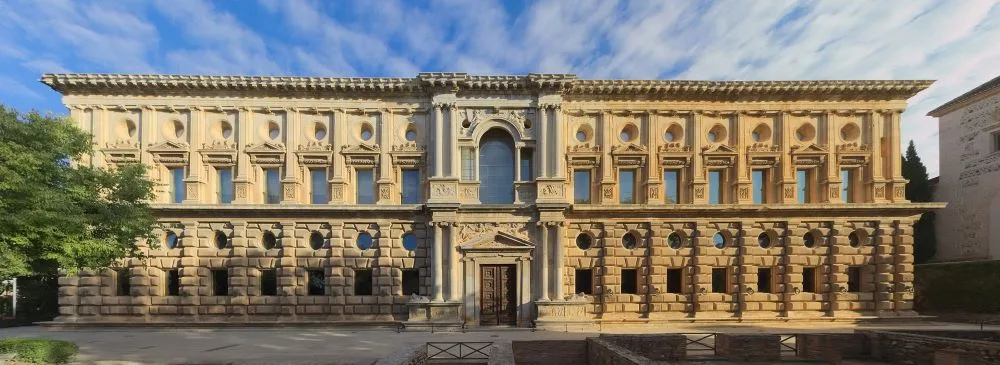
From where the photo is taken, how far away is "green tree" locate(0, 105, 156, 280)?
1338 centimetres

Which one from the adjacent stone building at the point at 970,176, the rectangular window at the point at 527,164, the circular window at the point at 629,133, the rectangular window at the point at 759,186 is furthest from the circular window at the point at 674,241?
the adjacent stone building at the point at 970,176

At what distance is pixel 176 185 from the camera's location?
21.3 meters

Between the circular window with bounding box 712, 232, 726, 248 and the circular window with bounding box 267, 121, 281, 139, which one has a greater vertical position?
the circular window with bounding box 267, 121, 281, 139

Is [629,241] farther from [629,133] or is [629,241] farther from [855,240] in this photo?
[855,240]

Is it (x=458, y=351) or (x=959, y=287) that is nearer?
(x=458, y=351)

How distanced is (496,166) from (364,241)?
26.2 ft

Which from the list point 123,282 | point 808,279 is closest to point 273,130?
point 123,282

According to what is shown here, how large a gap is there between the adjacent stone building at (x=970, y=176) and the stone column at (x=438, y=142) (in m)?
32.4

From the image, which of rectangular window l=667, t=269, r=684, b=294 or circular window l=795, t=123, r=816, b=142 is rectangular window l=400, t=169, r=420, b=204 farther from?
circular window l=795, t=123, r=816, b=142

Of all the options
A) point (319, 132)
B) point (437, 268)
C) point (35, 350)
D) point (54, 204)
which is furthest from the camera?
point (319, 132)

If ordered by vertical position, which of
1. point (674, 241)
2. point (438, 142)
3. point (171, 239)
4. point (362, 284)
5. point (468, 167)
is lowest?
point (362, 284)

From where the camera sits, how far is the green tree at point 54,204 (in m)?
13.4

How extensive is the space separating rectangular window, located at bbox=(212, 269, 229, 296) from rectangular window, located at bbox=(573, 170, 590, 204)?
61.3 feet

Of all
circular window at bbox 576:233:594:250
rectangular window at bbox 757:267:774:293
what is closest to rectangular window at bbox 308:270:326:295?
circular window at bbox 576:233:594:250
